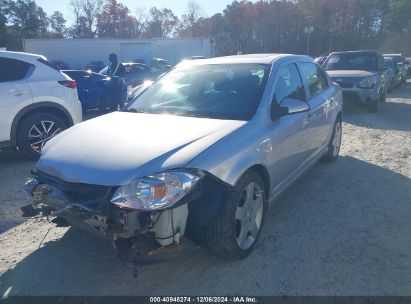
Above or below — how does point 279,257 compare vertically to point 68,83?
below

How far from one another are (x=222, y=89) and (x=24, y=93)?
11.9ft

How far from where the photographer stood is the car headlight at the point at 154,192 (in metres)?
2.46

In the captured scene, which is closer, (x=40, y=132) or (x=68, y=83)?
(x=40, y=132)

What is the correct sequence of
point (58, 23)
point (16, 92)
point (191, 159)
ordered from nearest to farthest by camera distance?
point (191, 159) → point (16, 92) → point (58, 23)

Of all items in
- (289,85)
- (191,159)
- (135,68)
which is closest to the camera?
(191,159)

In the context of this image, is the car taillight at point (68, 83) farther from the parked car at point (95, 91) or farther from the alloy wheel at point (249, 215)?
the alloy wheel at point (249, 215)

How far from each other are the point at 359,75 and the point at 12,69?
894 cm

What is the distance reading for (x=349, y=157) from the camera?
623 cm

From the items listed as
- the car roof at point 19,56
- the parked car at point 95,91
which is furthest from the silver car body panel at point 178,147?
the parked car at point 95,91

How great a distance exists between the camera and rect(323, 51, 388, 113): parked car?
1027 centimetres

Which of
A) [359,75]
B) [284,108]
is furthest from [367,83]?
[284,108]

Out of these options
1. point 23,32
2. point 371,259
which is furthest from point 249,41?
point 371,259

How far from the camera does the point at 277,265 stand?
3098 millimetres

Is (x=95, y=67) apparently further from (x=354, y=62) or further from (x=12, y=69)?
(x=12, y=69)
